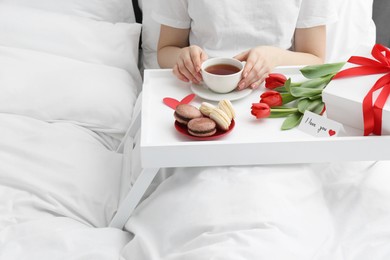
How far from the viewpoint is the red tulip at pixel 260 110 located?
838mm

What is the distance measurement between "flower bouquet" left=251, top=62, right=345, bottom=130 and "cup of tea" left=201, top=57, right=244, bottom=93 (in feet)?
0.20

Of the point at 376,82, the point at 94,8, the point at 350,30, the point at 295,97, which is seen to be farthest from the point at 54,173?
the point at 350,30

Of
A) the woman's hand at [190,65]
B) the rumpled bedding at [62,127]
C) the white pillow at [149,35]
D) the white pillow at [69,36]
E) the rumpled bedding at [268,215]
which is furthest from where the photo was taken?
the white pillow at [149,35]

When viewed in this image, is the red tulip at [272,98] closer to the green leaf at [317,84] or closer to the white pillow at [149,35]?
the green leaf at [317,84]

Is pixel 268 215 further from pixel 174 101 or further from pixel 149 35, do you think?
pixel 149 35

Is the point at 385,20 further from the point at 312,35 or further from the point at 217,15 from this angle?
the point at 217,15

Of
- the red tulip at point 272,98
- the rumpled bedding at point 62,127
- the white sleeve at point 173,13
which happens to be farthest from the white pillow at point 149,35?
→ the red tulip at point 272,98

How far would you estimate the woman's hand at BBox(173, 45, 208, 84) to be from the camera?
917 millimetres

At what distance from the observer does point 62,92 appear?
1.13m

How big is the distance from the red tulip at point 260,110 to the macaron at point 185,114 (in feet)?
0.31

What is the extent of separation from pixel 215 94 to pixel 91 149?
301mm

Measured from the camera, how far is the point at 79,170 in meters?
0.96

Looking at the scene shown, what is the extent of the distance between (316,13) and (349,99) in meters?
0.40

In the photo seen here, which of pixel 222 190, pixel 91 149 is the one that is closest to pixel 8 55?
pixel 91 149
